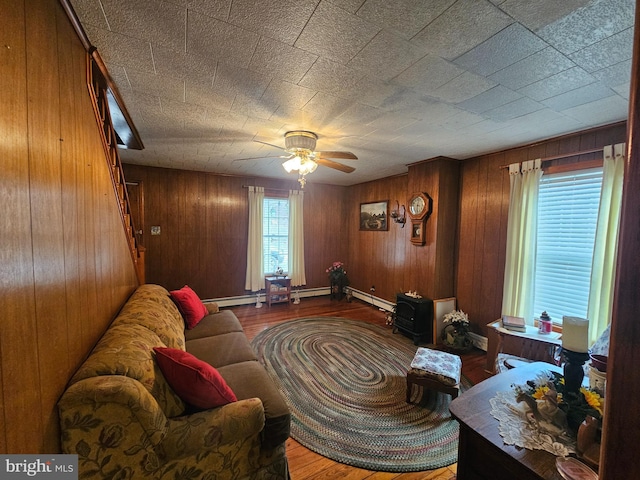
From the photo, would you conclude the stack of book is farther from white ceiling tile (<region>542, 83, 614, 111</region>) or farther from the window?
the window

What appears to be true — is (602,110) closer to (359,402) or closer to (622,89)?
(622,89)

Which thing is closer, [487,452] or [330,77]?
[487,452]

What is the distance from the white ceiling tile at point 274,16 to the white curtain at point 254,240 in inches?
148

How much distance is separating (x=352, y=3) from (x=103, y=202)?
1.84 metres

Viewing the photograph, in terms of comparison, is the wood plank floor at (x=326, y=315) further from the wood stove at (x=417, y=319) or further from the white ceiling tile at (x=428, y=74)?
the white ceiling tile at (x=428, y=74)

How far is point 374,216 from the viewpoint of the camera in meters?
5.15

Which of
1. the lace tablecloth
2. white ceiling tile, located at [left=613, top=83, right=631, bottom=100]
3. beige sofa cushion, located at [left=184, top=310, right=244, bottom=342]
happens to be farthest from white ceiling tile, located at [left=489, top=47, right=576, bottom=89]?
beige sofa cushion, located at [left=184, top=310, right=244, bottom=342]

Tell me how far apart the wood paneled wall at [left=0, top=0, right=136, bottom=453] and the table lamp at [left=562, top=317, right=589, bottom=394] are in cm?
207

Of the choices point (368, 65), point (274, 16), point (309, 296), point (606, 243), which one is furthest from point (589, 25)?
point (309, 296)

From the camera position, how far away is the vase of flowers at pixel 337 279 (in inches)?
219

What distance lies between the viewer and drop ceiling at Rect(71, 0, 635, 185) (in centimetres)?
117

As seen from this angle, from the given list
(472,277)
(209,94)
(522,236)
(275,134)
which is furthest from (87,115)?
(472,277)

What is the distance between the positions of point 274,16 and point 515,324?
3.25 m

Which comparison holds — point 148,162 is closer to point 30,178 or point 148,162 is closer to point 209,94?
point 209,94
